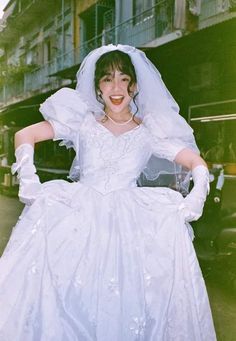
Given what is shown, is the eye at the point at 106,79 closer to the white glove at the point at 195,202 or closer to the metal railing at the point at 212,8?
the white glove at the point at 195,202

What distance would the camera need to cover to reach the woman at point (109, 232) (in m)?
1.54

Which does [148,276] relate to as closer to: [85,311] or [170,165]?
[85,311]

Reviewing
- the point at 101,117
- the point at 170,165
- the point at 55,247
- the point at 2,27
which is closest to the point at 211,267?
the point at 170,165

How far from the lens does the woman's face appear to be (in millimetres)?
2014

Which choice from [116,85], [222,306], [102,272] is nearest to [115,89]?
[116,85]

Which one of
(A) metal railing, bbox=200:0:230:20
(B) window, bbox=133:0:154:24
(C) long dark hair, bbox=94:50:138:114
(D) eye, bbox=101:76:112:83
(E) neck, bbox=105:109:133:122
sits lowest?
(E) neck, bbox=105:109:133:122

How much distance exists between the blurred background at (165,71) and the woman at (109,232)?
1166 mm

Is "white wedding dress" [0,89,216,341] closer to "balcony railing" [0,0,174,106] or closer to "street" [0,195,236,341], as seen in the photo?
"street" [0,195,236,341]

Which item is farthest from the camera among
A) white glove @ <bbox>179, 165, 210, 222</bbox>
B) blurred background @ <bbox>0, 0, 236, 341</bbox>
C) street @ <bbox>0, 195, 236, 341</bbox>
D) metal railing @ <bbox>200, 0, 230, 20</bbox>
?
metal railing @ <bbox>200, 0, 230, 20</bbox>

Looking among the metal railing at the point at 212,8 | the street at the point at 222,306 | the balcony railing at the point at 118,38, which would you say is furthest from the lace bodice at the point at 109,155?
the balcony railing at the point at 118,38

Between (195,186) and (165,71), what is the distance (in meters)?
4.32

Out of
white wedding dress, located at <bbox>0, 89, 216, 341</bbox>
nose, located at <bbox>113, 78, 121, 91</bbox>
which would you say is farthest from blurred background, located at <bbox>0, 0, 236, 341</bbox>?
nose, located at <bbox>113, 78, 121, 91</bbox>

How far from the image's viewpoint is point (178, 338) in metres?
1.57

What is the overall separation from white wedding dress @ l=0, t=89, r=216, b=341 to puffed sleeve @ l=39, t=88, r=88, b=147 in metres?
0.28
